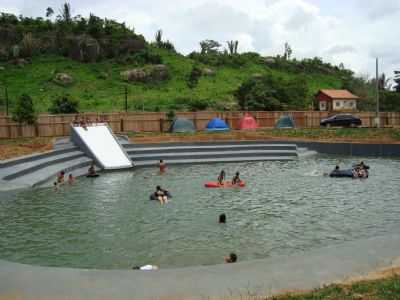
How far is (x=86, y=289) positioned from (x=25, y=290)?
903mm

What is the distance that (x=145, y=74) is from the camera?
58250mm

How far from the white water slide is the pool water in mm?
4504

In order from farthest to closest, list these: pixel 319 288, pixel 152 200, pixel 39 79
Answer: pixel 39 79
pixel 152 200
pixel 319 288

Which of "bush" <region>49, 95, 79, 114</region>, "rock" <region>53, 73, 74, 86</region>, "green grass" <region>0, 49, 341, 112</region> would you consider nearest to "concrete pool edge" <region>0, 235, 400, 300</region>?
"bush" <region>49, 95, 79, 114</region>

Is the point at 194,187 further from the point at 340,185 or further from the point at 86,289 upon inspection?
the point at 86,289

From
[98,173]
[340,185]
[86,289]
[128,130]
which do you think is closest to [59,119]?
[128,130]

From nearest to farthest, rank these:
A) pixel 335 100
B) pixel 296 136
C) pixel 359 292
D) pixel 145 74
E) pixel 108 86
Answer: pixel 359 292
pixel 296 136
pixel 108 86
pixel 145 74
pixel 335 100

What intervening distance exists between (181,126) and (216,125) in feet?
10.9

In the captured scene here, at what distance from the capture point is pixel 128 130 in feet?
122

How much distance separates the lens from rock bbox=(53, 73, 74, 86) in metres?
53.6

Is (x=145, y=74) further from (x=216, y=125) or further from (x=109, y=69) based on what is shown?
(x=216, y=125)

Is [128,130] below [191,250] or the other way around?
the other way around

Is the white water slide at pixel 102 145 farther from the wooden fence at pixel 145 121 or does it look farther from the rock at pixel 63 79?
the rock at pixel 63 79

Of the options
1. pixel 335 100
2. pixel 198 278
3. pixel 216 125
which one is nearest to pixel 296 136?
pixel 216 125
